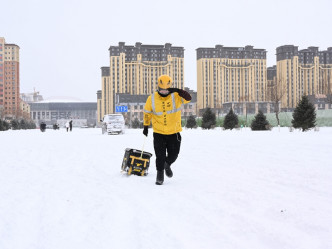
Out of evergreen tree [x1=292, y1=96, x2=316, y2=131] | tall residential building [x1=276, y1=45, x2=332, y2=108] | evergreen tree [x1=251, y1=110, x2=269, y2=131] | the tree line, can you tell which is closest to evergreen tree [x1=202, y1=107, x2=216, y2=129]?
the tree line

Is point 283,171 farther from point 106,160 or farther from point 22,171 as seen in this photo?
point 22,171

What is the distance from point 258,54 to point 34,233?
16528cm

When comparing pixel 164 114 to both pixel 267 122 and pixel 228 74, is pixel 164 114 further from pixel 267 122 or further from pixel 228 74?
pixel 228 74

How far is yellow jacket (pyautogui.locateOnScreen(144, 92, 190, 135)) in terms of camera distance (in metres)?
5.66

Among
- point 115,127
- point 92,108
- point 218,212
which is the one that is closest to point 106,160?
point 218,212

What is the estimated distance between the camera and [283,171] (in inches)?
265

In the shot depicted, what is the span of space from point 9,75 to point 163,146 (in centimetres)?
14966

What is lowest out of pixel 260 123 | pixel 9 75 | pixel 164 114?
pixel 164 114

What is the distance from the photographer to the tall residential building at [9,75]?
138 metres

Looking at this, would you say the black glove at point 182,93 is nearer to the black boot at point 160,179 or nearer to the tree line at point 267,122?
the black boot at point 160,179

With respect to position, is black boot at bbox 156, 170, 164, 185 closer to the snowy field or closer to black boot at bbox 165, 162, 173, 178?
the snowy field

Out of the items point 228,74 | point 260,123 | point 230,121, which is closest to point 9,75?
point 228,74

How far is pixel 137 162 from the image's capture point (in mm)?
6633

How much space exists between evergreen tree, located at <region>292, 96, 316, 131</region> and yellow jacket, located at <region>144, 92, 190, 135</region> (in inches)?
766
